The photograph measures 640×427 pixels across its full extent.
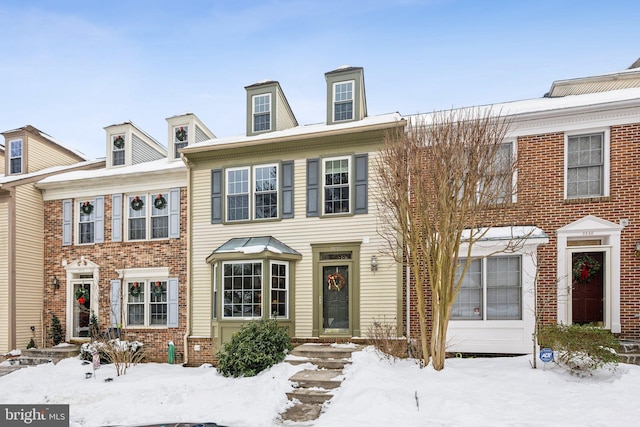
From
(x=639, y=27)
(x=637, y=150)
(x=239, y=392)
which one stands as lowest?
(x=239, y=392)

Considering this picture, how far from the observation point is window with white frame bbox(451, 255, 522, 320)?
954cm

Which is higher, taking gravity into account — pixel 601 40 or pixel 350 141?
Result: pixel 601 40

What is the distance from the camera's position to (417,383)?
282 inches

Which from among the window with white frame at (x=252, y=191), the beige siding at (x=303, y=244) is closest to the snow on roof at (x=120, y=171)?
the beige siding at (x=303, y=244)

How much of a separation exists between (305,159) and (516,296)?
677 centimetres

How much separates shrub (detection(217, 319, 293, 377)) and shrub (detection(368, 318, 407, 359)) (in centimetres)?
227

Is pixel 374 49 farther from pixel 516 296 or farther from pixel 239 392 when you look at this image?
pixel 239 392

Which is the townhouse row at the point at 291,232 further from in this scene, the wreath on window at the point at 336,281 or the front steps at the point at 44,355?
the front steps at the point at 44,355

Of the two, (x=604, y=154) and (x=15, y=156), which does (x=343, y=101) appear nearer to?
(x=604, y=154)

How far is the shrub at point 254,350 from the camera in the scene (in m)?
9.01

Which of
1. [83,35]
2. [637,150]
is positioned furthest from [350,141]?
[83,35]

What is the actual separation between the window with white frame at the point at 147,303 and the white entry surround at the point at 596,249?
11.6m

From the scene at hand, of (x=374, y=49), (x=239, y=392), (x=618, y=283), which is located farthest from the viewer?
(x=374, y=49)
